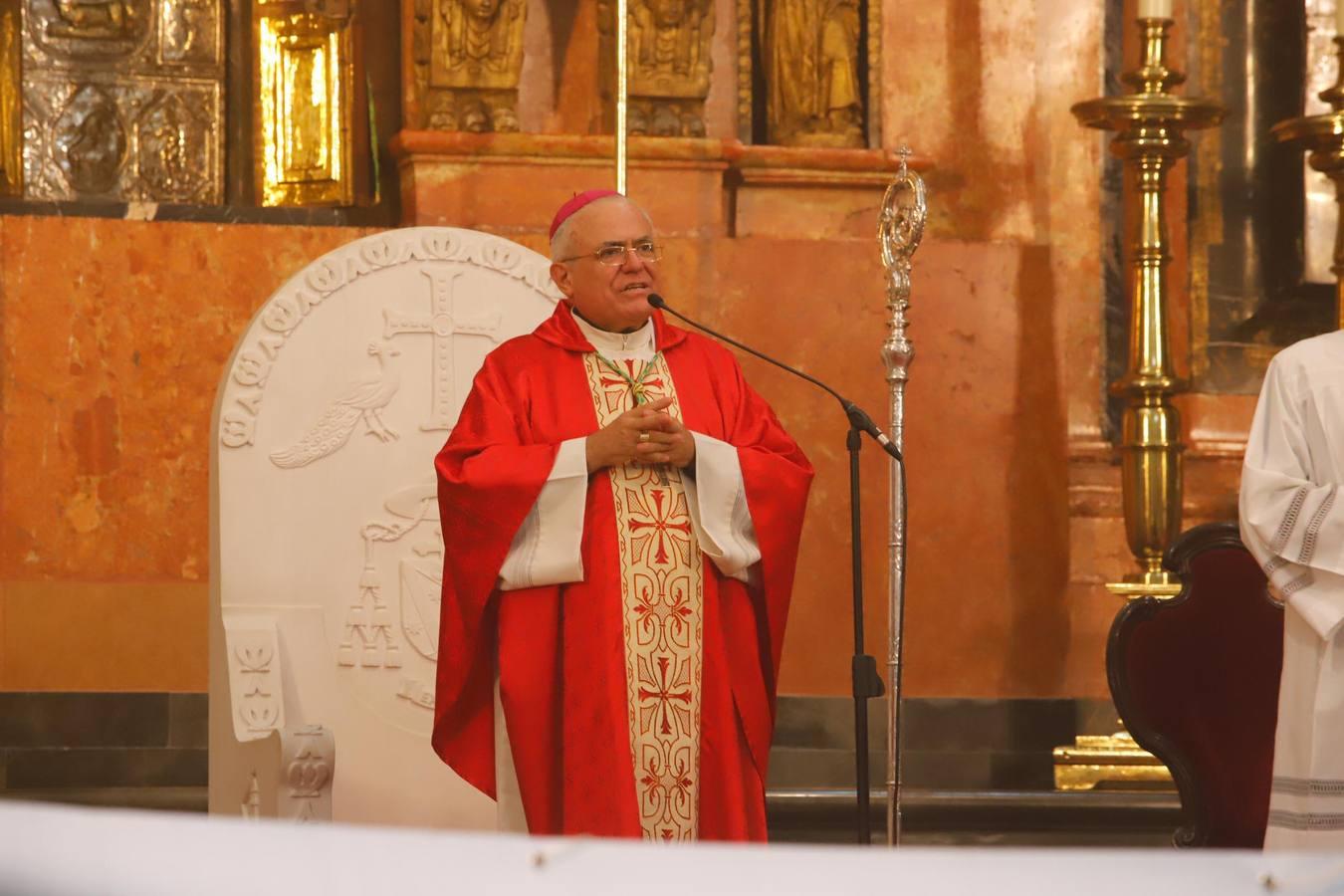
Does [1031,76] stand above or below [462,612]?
above

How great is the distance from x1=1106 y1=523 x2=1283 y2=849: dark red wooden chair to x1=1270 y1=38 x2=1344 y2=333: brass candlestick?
1.45 metres

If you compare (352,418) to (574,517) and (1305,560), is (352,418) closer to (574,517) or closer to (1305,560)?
(574,517)

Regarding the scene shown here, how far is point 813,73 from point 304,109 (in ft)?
5.72

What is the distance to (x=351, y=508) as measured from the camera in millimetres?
4867

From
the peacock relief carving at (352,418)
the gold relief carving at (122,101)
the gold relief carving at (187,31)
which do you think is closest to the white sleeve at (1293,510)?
the peacock relief carving at (352,418)

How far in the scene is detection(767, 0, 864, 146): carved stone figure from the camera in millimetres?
6934

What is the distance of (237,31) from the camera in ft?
23.7

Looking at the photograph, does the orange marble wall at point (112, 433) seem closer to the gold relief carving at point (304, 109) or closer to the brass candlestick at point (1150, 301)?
the gold relief carving at point (304, 109)

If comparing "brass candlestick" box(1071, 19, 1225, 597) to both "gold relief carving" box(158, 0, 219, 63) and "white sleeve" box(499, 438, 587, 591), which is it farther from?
"gold relief carving" box(158, 0, 219, 63)

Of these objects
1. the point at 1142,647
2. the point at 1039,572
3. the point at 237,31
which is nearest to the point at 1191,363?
the point at 1039,572

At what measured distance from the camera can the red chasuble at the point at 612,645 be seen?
13.2 feet

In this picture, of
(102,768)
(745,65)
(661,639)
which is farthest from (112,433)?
(661,639)

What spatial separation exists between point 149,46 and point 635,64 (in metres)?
1.72

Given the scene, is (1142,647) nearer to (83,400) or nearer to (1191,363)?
(1191,363)
